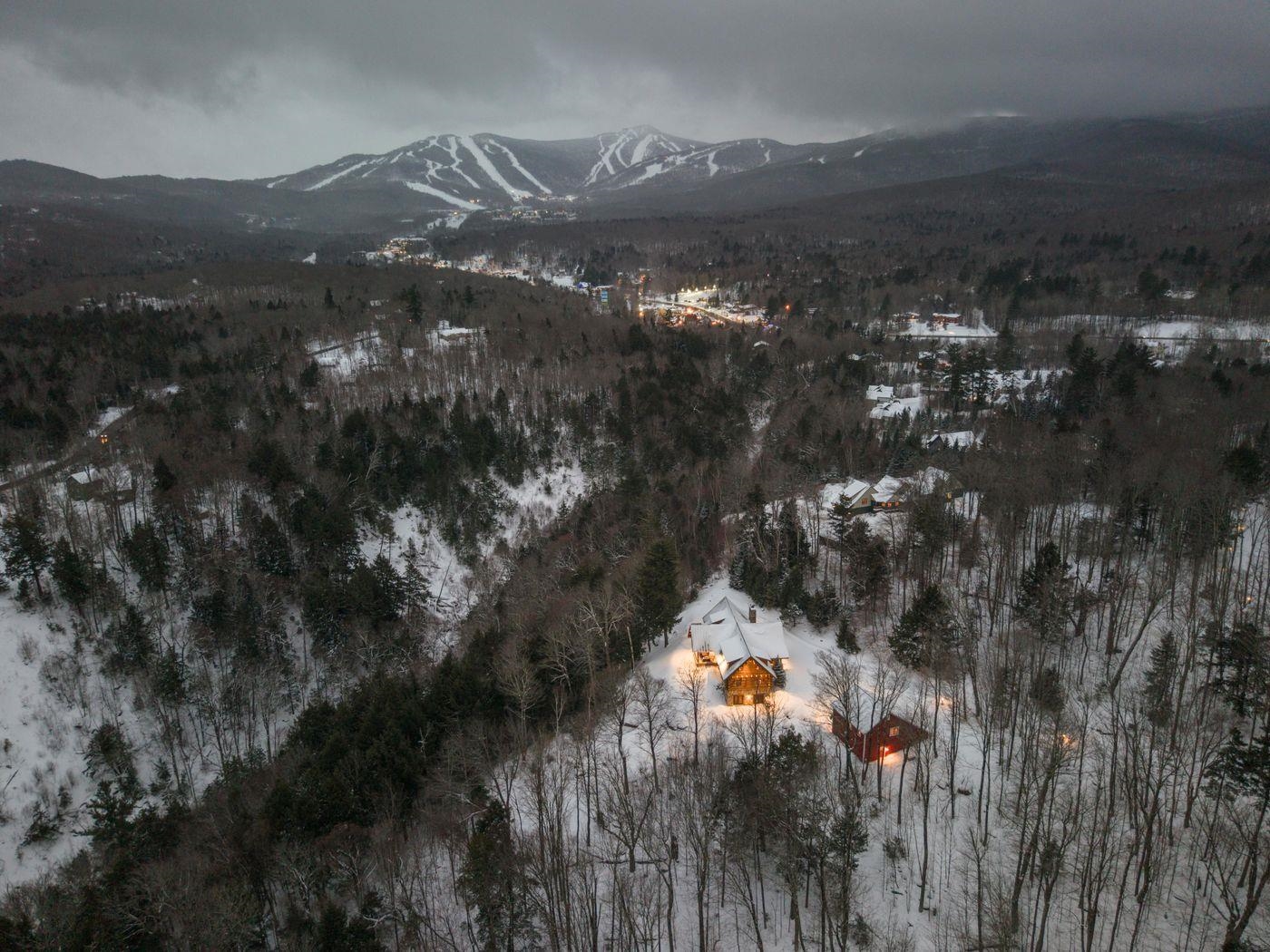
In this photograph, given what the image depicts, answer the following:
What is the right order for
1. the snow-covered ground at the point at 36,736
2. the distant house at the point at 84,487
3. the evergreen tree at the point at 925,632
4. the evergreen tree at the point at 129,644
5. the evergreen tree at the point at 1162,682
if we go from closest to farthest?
the evergreen tree at the point at 1162,682
the evergreen tree at the point at 925,632
the snow-covered ground at the point at 36,736
the evergreen tree at the point at 129,644
the distant house at the point at 84,487

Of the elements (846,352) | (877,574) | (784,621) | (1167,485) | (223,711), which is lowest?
(223,711)

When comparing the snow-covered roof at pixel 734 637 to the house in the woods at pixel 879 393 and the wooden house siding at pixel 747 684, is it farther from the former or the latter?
the house in the woods at pixel 879 393

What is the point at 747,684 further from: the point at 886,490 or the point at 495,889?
the point at 886,490

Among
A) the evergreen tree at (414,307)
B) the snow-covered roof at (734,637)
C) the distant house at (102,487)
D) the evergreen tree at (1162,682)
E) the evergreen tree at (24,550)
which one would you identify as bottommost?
the snow-covered roof at (734,637)

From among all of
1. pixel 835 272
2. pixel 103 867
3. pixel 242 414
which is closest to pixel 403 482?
pixel 242 414

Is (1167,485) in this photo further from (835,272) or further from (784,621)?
(835,272)

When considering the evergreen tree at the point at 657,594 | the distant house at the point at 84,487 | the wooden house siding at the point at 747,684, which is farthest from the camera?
the distant house at the point at 84,487

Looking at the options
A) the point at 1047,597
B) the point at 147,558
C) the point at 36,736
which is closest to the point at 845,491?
the point at 1047,597

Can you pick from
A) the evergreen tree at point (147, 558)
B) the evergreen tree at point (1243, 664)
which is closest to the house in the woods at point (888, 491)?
the evergreen tree at point (1243, 664)
